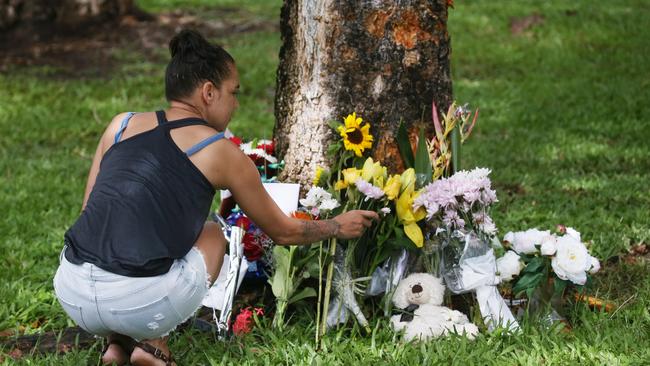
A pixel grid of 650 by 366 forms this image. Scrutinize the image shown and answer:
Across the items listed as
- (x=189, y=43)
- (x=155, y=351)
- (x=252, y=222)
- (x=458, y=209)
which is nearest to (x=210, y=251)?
(x=155, y=351)

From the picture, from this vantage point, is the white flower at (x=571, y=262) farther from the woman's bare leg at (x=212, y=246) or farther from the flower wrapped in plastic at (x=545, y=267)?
the woman's bare leg at (x=212, y=246)

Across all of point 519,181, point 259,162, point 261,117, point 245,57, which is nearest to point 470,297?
point 259,162

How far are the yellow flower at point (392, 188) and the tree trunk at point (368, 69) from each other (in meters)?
0.34

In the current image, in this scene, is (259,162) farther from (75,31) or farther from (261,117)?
(75,31)

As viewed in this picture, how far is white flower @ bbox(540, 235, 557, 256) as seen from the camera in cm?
381

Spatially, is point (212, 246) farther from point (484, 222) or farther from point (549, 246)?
point (549, 246)

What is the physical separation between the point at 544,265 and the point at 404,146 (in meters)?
0.75

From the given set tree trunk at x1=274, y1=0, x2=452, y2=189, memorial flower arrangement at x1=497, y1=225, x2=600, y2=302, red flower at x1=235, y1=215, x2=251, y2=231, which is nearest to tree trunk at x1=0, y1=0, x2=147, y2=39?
tree trunk at x1=274, y1=0, x2=452, y2=189

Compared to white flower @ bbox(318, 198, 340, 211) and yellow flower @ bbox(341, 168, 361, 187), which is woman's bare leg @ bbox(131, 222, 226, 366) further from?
yellow flower @ bbox(341, 168, 361, 187)

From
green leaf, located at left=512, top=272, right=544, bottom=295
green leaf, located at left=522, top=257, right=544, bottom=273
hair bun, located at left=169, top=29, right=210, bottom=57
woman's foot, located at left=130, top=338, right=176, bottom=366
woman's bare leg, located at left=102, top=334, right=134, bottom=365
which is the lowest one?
woman's bare leg, located at left=102, top=334, right=134, bottom=365

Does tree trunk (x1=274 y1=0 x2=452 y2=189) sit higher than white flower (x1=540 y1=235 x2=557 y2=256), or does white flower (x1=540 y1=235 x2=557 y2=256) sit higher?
tree trunk (x1=274 y1=0 x2=452 y2=189)

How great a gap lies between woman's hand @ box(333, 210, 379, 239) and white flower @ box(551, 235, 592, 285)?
2.45ft

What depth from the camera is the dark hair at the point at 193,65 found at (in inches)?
133

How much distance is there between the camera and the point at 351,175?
12.5 ft
